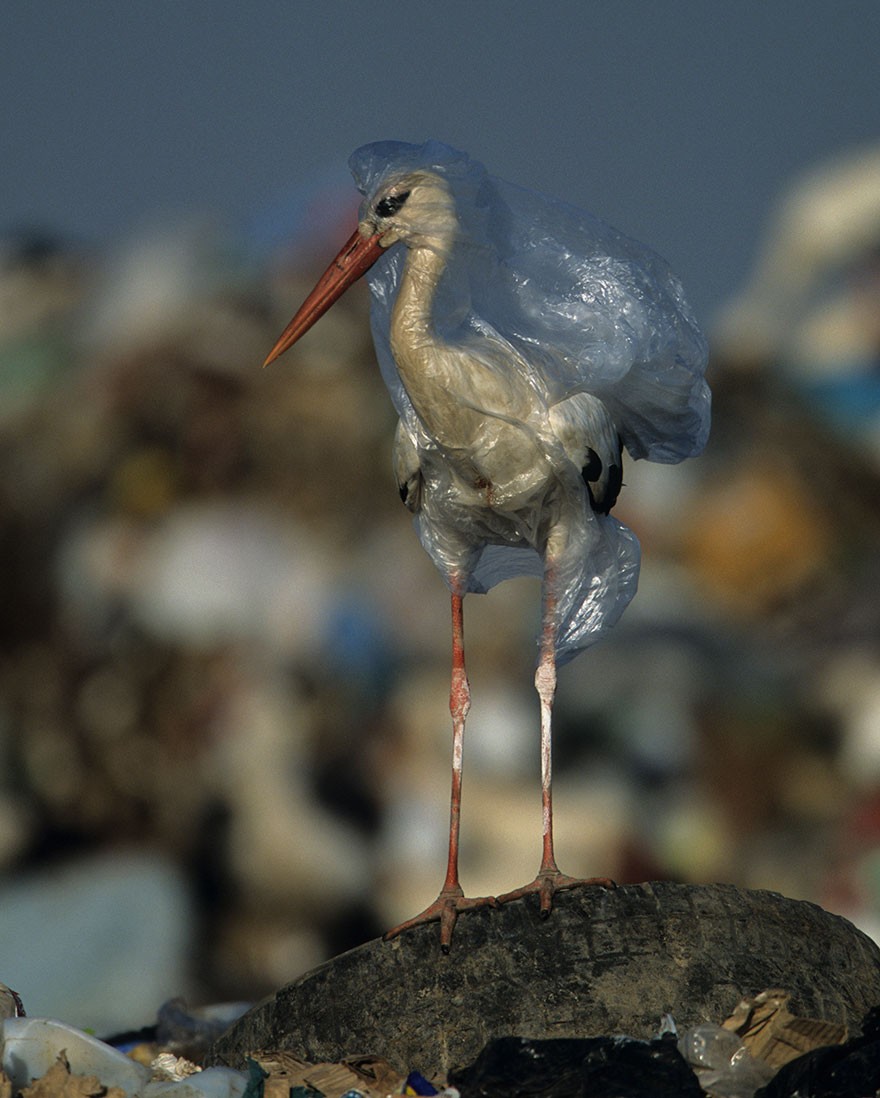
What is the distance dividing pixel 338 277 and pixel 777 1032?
1747 mm

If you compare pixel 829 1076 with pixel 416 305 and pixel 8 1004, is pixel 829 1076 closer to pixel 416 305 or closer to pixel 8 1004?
pixel 8 1004

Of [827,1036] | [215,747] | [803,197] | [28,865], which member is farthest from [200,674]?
[827,1036]

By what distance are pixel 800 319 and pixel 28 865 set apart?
364cm

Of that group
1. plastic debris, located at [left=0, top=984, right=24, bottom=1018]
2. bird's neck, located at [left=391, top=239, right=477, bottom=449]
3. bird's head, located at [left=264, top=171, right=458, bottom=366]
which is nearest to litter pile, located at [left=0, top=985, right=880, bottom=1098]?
plastic debris, located at [left=0, top=984, right=24, bottom=1018]

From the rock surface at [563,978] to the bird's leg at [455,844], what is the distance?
24mm

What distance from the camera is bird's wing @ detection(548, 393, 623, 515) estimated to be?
10.0 feet

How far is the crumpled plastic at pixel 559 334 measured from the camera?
3119 mm

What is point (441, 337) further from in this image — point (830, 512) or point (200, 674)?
point (830, 512)

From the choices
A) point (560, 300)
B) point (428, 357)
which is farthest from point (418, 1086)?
point (560, 300)

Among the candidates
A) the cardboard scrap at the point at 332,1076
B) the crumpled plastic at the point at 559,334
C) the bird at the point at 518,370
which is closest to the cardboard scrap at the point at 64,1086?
the cardboard scrap at the point at 332,1076

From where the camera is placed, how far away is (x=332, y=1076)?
252cm

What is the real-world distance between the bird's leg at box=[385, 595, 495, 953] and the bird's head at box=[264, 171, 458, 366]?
77cm

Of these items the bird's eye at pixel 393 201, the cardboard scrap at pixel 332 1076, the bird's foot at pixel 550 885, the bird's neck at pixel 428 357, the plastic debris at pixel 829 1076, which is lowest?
the plastic debris at pixel 829 1076

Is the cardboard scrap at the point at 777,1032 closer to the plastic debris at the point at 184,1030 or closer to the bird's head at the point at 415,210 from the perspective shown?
the plastic debris at the point at 184,1030
